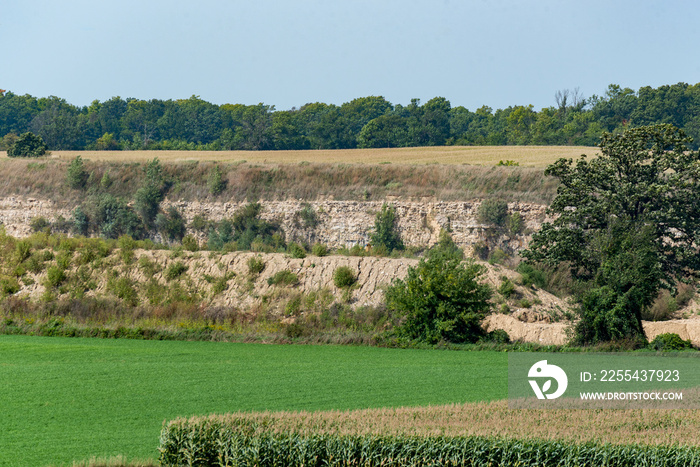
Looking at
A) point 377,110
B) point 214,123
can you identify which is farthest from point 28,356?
point 377,110

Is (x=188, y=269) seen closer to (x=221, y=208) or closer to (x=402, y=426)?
(x=221, y=208)

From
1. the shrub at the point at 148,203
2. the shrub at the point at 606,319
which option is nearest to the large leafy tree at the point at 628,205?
the shrub at the point at 606,319

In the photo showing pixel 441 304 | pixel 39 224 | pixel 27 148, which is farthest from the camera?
pixel 27 148

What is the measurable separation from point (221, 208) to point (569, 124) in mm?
51856

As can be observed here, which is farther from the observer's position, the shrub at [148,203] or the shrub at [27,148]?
the shrub at [27,148]

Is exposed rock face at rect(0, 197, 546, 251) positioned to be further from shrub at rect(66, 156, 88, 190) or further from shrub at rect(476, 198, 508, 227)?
shrub at rect(66, 156, 88, 190)

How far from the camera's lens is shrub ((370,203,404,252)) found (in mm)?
45453

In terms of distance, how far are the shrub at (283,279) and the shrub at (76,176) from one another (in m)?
27.3

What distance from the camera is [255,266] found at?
34688 mm

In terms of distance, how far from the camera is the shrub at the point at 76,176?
54594 mm

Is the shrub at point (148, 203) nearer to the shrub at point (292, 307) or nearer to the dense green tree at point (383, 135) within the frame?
the shrub at point (292, 307)

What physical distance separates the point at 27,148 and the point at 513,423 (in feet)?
210

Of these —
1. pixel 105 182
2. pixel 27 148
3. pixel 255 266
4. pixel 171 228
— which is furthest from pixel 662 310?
pixel 27 148

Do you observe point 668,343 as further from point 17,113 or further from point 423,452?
point 17,113
